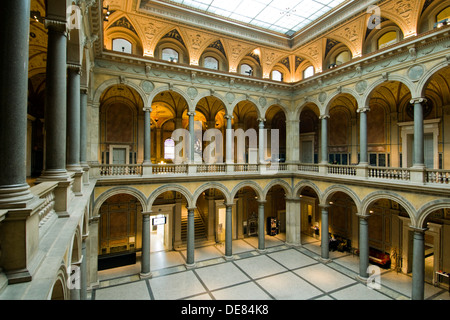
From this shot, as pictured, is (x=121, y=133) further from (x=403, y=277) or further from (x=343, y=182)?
(x=403, y=277)

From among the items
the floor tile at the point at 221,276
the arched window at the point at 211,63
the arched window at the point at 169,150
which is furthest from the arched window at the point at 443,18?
the arched window at the point at 169,150

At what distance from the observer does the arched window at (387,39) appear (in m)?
13.2

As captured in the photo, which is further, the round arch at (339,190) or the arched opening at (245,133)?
the arched opening at (245,133)

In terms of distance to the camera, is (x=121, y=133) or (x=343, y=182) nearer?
(x=343, y=182)

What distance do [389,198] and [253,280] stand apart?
8.15m

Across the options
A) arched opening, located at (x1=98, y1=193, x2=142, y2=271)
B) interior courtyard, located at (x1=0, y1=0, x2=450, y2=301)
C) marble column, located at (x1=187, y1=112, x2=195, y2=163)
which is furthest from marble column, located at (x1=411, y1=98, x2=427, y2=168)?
arched opening, located at (x1=98, y1=193, x2=142, y2=271)

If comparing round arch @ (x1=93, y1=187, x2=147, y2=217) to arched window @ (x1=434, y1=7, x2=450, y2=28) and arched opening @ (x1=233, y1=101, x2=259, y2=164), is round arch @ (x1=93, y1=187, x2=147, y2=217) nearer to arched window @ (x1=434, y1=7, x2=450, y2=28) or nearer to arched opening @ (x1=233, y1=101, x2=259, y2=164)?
arched opening @ (x1=233, y1=101, x2=259, y2=164)

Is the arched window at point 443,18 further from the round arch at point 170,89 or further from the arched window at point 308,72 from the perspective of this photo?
the round arch at point 170,89

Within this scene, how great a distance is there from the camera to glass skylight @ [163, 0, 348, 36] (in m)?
13.2

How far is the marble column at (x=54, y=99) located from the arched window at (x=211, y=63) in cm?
1230

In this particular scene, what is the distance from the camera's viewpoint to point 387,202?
51.6ft
